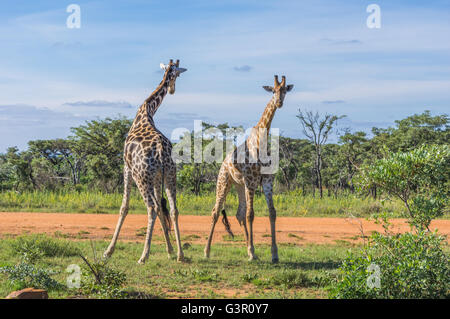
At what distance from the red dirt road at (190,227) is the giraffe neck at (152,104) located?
10.6ft

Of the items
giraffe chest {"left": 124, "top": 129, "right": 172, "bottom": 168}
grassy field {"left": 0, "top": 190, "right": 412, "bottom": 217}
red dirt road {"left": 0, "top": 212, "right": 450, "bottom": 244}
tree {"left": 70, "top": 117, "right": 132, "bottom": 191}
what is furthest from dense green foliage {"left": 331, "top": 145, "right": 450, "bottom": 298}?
tree {"left": 70, "top": 117, "right": 132, "bottom": 191}

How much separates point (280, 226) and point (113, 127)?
36.6 ft

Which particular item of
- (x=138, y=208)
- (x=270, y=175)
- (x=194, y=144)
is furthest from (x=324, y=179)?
(x=270, y=175)

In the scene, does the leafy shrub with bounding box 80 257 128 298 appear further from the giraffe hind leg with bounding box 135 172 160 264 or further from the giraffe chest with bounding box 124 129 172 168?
the giraffe chest with bounding box 124 129 172 168

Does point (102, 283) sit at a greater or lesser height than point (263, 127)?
lesser

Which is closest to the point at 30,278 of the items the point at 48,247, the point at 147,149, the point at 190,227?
the point at 48,247

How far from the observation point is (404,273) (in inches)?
234

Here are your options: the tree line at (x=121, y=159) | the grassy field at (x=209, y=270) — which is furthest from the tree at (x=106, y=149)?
the grassy field at (x=209, y=270)

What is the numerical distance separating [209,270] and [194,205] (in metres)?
9.06

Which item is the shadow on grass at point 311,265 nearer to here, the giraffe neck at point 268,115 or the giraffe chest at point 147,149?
the giraffe neck at point 268,115

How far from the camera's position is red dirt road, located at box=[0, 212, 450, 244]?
1196 cm

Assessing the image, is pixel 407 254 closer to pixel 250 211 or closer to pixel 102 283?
pixel 250 211

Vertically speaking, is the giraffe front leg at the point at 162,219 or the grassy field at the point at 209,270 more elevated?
the giraffe front leg at the point at 162,219

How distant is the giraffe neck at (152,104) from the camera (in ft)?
31.8
